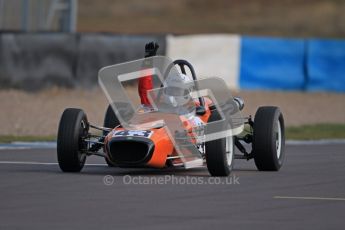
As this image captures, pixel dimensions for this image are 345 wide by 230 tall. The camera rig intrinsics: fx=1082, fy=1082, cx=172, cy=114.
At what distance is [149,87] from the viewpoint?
13023 millimetres

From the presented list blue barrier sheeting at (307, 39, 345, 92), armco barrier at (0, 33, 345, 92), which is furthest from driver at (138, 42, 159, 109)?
blue barrier sheeting at (307, 39, 345, 92)

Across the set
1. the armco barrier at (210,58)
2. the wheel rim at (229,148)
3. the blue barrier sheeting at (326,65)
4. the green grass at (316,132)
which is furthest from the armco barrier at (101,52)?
the wheel rim at (229,148)

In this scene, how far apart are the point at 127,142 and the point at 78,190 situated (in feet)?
3.61

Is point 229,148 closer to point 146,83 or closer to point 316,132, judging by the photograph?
point 146,83

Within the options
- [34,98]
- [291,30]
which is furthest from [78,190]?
[291,30]

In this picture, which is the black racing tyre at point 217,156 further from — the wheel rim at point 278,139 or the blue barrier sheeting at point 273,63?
the blue barrier sheeting at point 273,63

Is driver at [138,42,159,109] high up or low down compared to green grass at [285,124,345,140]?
up

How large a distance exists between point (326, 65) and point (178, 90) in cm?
1564

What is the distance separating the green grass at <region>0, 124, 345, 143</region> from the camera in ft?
58.2

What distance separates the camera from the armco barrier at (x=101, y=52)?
83.1 feet

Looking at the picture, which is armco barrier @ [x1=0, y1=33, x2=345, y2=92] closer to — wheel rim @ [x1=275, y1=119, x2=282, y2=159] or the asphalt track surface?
the asphalt track surface

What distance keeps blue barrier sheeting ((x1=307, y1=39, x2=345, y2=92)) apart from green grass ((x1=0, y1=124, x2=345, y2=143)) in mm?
6156

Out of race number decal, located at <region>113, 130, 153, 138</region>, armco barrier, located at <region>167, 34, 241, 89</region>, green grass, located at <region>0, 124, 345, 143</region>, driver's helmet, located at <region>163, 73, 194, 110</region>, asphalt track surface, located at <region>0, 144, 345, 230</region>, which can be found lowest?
green grass, located at <region>0, 124, 345, 143</region>

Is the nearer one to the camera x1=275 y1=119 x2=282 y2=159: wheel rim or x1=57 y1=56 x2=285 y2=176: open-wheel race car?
x1=57 y1=56 x2=285 y2=176: open-wheel race car
